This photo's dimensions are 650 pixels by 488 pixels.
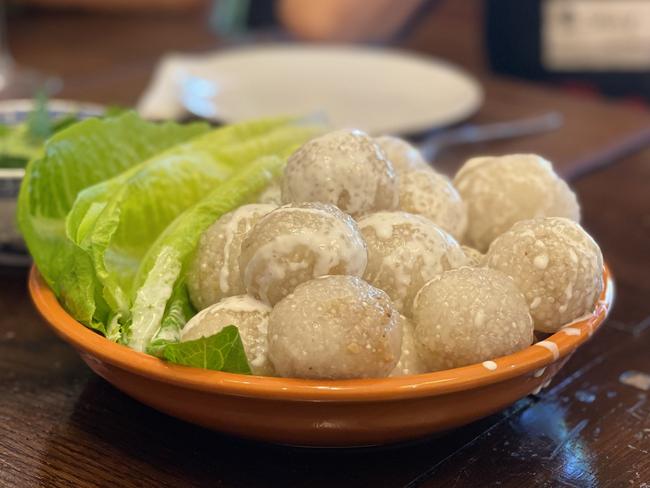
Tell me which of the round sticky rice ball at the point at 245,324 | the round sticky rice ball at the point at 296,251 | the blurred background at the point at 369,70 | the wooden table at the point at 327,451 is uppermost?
the round sticky rice ball at the point at 296,251

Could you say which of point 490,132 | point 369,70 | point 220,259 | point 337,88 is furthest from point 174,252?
point 369,70

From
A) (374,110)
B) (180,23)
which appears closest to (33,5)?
(180,23)

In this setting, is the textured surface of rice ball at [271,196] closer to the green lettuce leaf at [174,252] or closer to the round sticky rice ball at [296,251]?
the green lettuce leaf at [174,252]

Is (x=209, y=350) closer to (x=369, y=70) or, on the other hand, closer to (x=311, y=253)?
(x=311, y=253)

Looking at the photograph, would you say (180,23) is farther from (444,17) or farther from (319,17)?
(444,17)

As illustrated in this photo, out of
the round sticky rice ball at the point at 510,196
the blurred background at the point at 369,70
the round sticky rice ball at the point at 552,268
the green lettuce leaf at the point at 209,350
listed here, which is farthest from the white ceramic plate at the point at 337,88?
the green lettuce leaf at the point at 209,350

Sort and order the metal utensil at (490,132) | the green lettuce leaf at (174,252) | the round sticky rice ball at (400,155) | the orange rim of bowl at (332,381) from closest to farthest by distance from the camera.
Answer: the orange rim of bowl at (332,381), the green lettuce leaf at (174,252), the round sticky rice ball at (400,155), the metal utensil at (490,132)
